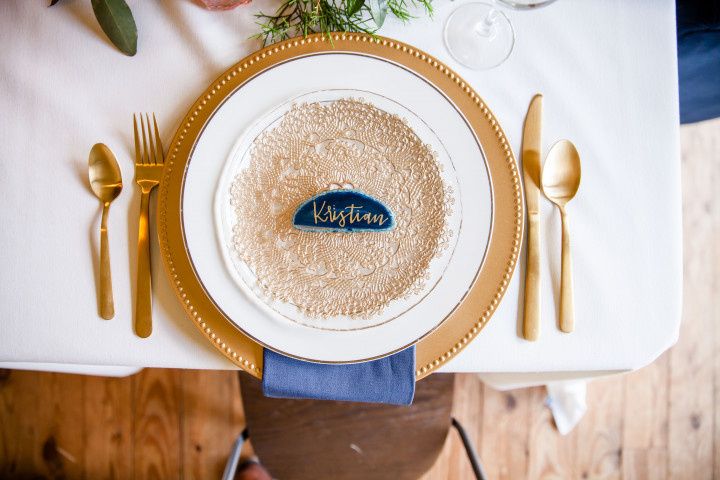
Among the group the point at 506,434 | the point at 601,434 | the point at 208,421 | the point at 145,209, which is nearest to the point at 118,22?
the point at 145,209

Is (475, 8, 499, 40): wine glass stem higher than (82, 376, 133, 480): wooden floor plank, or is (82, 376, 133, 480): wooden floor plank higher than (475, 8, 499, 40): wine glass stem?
(475, 8, 499, 40): wine glass stem

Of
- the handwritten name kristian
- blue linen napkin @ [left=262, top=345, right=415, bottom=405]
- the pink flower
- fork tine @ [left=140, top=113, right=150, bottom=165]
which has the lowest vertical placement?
blue linen napkin @ [left=262, top=345, right=415, bottom=405]

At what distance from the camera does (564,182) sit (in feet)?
2.11

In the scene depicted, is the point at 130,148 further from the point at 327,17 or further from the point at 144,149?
the point at 327,17

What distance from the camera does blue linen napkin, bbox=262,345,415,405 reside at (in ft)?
2.03

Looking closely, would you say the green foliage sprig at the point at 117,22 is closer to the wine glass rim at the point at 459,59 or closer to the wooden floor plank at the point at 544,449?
the wine glass rim at the point at 459,59

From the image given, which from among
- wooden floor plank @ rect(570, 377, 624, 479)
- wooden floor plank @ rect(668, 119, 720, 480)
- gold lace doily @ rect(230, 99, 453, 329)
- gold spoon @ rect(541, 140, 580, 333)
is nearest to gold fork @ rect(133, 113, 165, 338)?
Answer: gold lace doily @ rect(230, 99, 453, 329)

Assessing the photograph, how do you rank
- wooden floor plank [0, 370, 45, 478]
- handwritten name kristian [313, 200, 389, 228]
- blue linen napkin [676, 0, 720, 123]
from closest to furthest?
handwritten name kristian [313, 200, 389, 228] < blue linen napkin [676, 0, 720, 123] < wooden floor plank [0, 370, 45, 478]

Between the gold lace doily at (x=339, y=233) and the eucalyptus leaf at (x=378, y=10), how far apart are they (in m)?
0.12

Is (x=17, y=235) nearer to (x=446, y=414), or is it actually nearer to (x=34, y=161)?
(x=34, y=161)

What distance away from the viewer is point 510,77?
657mm

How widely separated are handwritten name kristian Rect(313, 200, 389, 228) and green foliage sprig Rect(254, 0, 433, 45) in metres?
0.22

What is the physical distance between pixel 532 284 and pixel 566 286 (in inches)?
1.8

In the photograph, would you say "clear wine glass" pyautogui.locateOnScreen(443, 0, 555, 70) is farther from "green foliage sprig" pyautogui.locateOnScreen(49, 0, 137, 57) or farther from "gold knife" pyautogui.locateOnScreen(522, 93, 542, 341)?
"green foliage sprig" pyautogui.locateOnScreen(49, 0, 137, 57)
